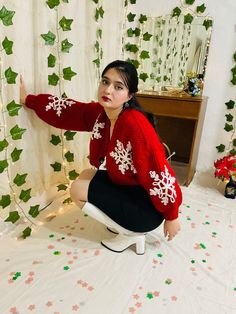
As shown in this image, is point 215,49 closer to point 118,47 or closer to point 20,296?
point 118,47

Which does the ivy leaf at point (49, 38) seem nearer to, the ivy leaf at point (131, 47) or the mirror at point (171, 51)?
the ivy leaf at point (131, 47)

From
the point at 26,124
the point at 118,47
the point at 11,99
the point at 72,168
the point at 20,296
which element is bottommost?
the point at 20,296

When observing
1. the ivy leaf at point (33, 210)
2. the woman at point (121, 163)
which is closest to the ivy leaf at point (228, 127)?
the woman at point (121, 163)

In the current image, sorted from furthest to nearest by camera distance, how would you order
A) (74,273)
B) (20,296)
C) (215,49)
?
(215,49)
(74,273)
(20,296)

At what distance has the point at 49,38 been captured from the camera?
51.3 inches

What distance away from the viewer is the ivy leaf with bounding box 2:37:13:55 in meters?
1.07

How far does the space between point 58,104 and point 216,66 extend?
1431 mm

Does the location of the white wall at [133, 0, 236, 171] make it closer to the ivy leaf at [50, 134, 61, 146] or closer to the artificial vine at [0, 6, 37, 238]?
the ivy leaf at [50, 134, 61, 146]

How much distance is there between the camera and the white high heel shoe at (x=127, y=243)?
1319 millimetres

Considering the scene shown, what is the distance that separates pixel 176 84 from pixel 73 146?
1.11 m

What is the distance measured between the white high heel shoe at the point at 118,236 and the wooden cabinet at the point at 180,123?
96cm

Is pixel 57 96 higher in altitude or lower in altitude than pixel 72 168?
higher

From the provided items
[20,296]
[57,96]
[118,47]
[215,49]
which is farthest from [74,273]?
[215,49]

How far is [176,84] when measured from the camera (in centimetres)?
229
